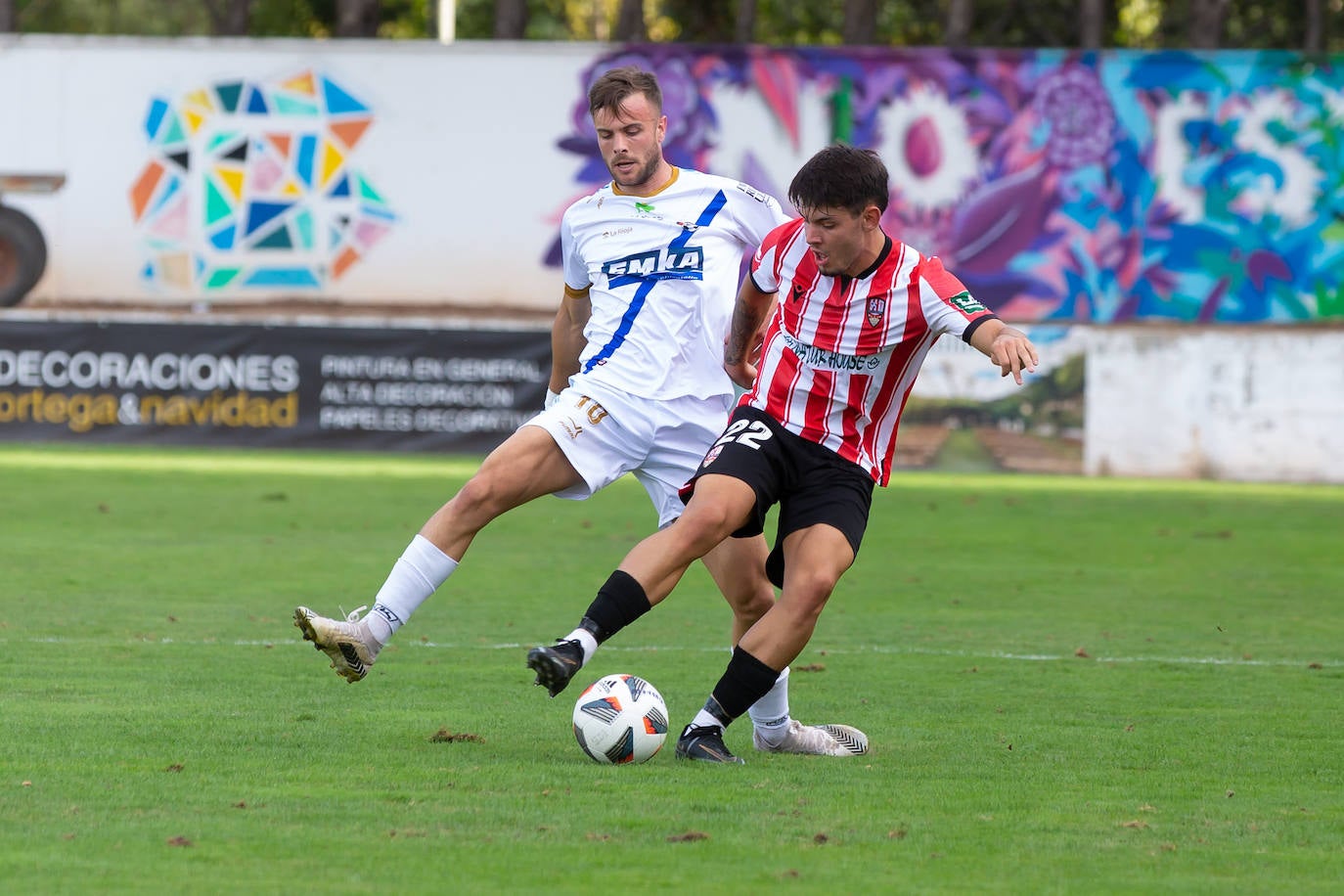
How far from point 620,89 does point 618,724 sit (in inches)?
82.1

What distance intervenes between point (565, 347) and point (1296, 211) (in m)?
21.0

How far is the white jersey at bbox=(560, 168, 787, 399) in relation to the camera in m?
6.35

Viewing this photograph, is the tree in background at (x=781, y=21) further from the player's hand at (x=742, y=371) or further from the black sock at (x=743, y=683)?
the black sock at (x=743, y=683)

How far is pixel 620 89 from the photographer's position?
6.28m

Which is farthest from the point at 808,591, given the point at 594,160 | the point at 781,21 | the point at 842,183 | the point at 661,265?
the point at 781,21

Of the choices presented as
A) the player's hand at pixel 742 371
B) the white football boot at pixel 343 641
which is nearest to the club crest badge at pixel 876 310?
the player's hand at pixel 742 371

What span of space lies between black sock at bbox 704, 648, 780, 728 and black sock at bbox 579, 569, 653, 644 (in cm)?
33

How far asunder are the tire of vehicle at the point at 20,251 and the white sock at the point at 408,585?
73.5ft

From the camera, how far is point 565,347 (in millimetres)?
6762

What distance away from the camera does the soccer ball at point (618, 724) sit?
5.64m

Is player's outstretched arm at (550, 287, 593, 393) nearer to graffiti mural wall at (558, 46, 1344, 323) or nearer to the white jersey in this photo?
the white jersey

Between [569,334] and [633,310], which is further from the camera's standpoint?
[569,334]

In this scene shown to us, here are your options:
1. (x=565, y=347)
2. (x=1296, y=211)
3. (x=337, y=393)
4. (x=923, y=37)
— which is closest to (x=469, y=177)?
(x=337, y=393)

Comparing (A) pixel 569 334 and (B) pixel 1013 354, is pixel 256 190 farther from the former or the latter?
(B) pixel 1013 354
